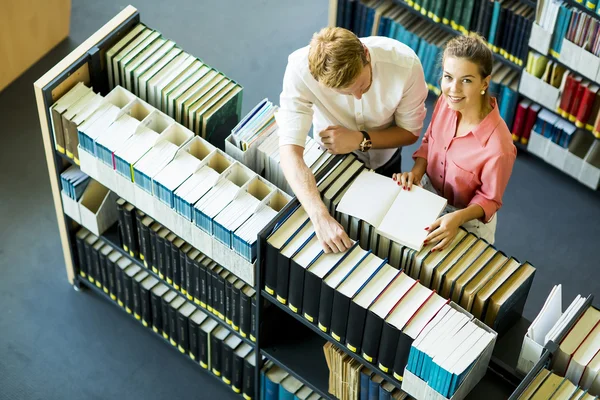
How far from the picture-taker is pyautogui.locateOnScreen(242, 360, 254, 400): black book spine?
4.23 m

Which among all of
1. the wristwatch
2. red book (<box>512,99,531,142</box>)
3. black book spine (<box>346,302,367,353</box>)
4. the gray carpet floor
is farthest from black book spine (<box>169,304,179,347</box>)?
red book (<box>512,99,531,142</box>)

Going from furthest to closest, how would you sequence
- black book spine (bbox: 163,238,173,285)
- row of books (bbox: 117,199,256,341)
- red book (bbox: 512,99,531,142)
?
red book (bbox: 512,99,531,142) < black book spine (bbox: 163,238,173,285) < row of books (bbox: 117,199,256,341)

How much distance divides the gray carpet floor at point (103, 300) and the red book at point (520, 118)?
0.17 metres

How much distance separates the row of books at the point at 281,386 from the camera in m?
4.06

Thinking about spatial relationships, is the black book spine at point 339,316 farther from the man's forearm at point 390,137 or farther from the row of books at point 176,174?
the man's forearm at point 390,137

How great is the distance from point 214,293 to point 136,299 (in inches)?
27.3

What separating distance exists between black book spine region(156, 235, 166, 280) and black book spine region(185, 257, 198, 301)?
5.3 inches

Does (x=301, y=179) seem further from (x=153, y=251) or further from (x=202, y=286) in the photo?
(x=153, y=251)

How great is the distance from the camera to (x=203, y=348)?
4.41m

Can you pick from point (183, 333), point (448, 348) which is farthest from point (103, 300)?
point (448, 348)

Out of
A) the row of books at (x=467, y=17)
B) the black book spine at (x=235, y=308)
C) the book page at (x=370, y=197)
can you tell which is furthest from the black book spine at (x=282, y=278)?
the row of books at (x=467, y=17)

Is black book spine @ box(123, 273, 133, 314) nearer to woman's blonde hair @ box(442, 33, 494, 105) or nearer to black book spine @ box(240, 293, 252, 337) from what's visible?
black book spine @ box(240, 293, 252, 337)

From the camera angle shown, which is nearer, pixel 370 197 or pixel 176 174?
pixel 370 197

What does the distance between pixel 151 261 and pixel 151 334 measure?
0.66 meters
